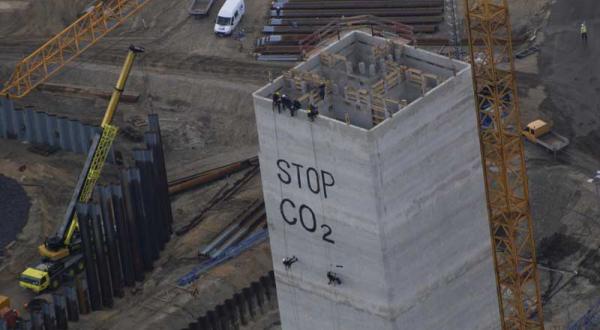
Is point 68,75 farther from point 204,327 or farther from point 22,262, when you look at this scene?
point 204,327

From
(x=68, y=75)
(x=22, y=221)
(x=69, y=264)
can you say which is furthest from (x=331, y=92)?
(x=68, y=75)

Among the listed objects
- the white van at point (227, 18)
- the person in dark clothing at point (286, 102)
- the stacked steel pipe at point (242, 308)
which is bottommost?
the stacked steel pipe at point (242, 308)

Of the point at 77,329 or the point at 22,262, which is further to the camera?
the point at 22,262

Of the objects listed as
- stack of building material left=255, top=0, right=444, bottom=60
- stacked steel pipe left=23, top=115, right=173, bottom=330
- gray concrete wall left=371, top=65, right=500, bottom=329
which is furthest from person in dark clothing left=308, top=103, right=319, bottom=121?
stack of building material left=255, top=0, right=444, bottom=60

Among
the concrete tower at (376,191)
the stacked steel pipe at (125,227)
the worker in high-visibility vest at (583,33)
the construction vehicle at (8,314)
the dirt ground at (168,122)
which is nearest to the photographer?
the concrete tower at (376,191)

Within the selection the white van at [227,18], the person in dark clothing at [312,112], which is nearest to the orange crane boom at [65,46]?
the white van at [227,18]

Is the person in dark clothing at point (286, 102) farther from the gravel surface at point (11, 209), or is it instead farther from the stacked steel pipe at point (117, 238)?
the gravel surface at point (11, 209)

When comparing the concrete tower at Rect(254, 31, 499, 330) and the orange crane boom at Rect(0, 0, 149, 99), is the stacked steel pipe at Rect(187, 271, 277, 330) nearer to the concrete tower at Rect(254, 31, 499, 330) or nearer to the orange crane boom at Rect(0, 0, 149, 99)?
the concrete tower at Rect(254, 31, 499, 330)
